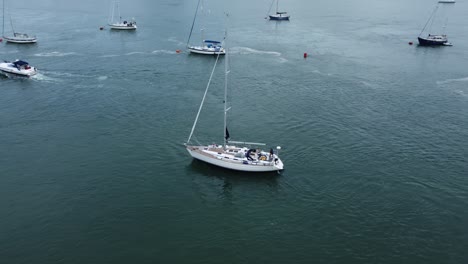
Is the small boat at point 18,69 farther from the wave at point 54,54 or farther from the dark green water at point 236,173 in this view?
the wave at point 54,54

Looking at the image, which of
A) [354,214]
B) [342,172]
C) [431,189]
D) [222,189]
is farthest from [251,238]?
[431,189]

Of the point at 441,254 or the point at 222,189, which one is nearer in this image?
the point at 441,254

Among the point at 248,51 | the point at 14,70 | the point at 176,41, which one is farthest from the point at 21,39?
the point at 248,51

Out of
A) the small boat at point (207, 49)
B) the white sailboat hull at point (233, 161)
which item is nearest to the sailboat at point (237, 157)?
the white sailboat hull at point (233, 161)

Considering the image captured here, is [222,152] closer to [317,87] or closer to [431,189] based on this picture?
[431,189]

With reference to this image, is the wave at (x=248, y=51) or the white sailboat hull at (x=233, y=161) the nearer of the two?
the white sailboat hull at (x=233, y=161)
